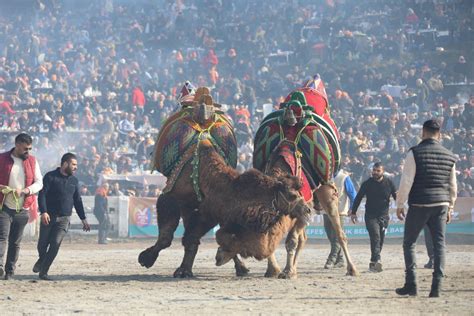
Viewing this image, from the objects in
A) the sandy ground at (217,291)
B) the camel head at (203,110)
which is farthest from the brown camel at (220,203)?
the sandy ground at (217,291)

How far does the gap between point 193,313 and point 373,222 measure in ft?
23.7

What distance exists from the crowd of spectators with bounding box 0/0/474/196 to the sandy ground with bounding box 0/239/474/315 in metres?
10.1

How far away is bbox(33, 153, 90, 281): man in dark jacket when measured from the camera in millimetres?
14773

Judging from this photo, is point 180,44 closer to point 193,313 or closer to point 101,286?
point 101,286

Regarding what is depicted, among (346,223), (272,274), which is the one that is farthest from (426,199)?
(346,223)

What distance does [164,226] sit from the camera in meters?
15.6

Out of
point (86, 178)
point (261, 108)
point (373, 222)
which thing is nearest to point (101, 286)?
point (373, 222)

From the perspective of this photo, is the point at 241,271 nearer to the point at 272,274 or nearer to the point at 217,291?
the point at 272,274

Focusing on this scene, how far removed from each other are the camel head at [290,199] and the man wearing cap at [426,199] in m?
1.95

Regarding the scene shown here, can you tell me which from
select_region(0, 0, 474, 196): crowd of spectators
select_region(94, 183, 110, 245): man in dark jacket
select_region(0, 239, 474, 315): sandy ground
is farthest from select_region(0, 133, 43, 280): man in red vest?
select_region(0, 0, 474, 196): crowd of spectators

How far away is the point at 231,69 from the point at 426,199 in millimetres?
28904

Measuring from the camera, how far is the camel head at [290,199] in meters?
13.7

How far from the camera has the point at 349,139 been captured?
1184 inches

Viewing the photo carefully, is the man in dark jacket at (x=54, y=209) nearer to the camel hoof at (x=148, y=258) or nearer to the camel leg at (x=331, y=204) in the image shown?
the camel hoof at (x=148, y=258)
